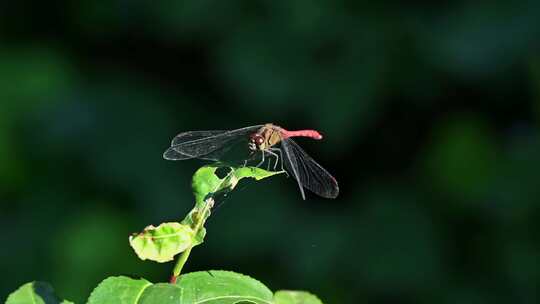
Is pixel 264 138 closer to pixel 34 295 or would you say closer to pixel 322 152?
pixel 34 295

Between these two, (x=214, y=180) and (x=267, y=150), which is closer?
(x=214, y=180)

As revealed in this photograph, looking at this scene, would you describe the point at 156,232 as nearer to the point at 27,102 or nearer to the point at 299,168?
the point at 299,168

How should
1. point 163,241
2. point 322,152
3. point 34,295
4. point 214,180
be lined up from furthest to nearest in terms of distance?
point 322,152, point 214,180, point 34,295, point 163,241

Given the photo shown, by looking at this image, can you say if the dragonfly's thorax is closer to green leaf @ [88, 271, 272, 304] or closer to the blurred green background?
green leaf @ [88, 271, 272, 304]

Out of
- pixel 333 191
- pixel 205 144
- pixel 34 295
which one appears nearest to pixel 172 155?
pixel 205 144

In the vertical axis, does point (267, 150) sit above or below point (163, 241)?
below

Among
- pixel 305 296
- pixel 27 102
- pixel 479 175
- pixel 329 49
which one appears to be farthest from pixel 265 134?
pixel 27 102

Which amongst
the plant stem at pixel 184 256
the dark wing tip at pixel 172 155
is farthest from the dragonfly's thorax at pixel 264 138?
the plant stem at pixel 184 256
